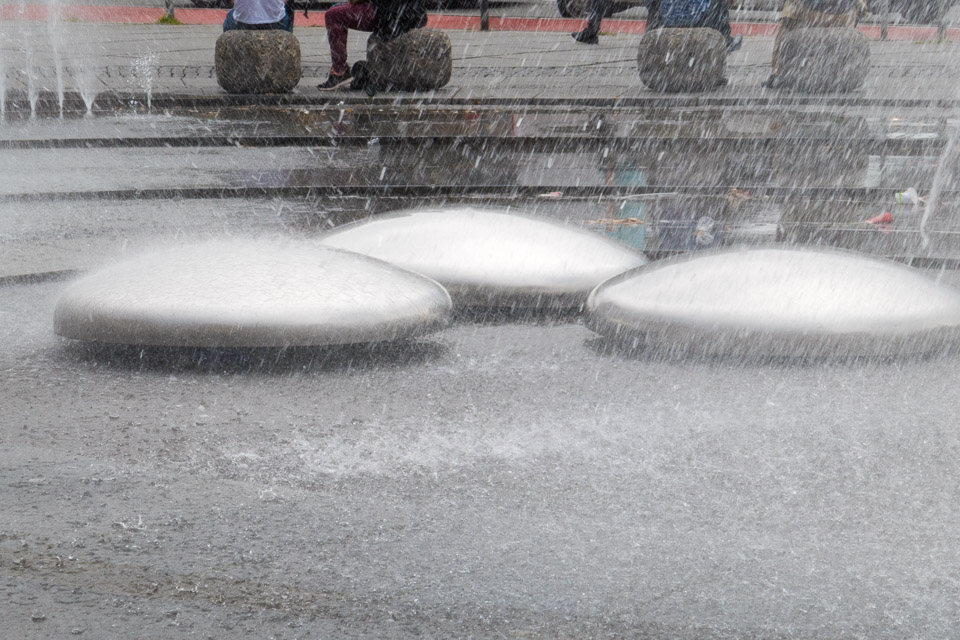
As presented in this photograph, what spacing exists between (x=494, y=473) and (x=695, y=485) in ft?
1.68

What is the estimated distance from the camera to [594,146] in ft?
26.8

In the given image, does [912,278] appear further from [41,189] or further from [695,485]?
[41,189]

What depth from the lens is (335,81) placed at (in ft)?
34.0

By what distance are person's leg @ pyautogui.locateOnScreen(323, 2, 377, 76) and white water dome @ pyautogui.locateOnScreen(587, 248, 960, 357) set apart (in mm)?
6861

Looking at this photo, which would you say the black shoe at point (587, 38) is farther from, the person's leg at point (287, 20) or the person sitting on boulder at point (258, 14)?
the person sitting on boulder at point (258, 14)

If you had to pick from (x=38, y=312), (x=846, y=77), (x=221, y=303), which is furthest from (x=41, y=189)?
(x=846, y=77)

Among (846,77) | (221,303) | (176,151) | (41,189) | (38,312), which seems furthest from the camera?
(846,77)

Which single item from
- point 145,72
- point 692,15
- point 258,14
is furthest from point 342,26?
point 692,15

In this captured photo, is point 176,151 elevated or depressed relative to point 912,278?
depressed

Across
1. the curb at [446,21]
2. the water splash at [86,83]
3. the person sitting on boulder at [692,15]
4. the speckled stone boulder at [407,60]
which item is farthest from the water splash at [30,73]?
the person sitting on boulder at [692,15]

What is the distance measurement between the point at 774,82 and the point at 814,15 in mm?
745

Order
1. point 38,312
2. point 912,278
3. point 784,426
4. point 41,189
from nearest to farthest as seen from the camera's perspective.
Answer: point 784,426 < point 912,278 < point 38,312 < point 41,189

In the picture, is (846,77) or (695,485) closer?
(695,485)

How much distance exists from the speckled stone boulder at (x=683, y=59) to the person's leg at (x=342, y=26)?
2.65 m
